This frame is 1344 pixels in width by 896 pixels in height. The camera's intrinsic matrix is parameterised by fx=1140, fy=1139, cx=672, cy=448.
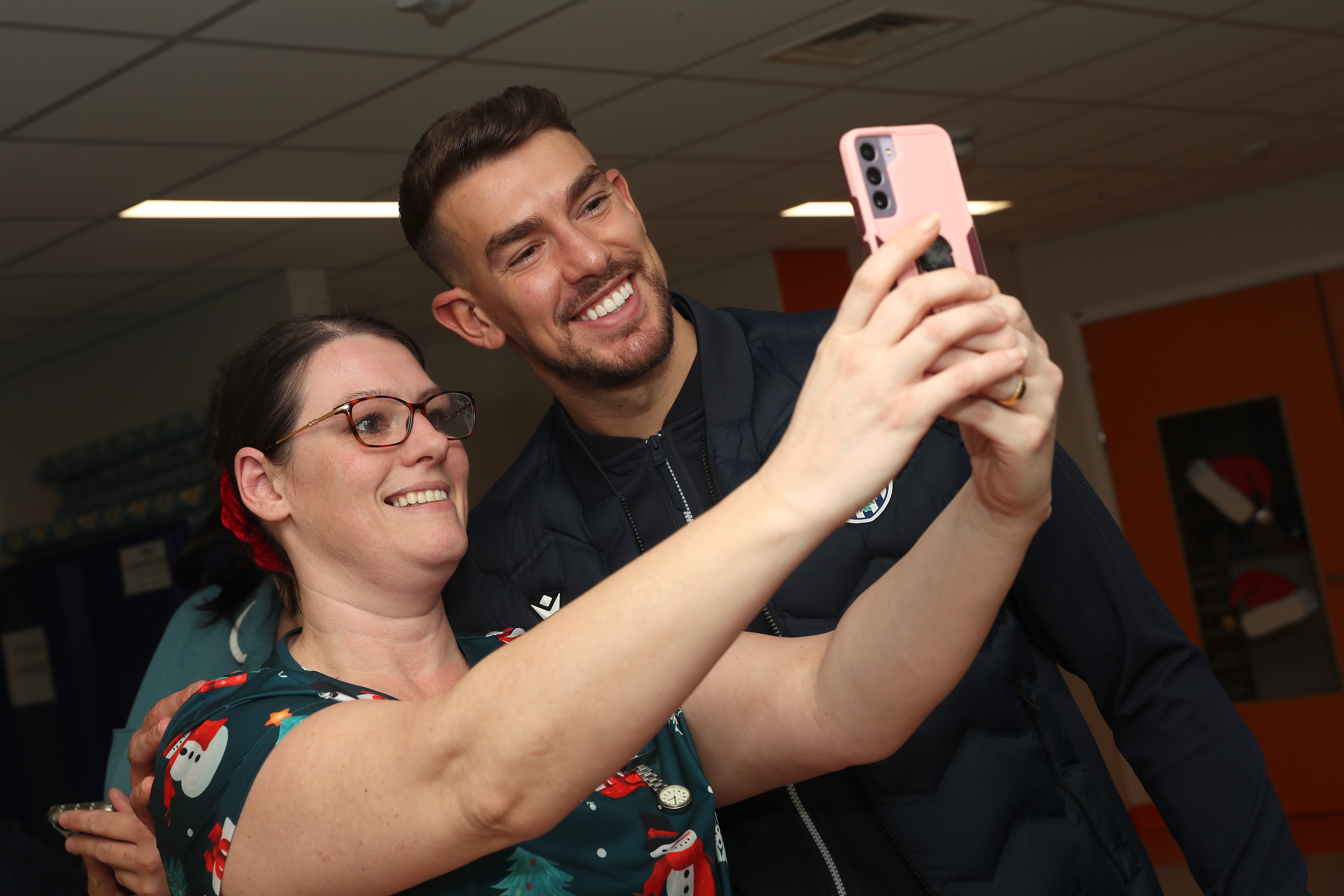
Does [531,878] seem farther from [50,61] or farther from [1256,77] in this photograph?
[1256,77]

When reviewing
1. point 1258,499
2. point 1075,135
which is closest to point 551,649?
point 1075,135

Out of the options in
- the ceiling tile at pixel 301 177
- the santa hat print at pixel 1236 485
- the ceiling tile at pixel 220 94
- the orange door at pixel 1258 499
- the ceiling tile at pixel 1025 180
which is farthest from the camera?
the santa hat print at pixel 1236 485

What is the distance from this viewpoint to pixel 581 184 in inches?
63.4

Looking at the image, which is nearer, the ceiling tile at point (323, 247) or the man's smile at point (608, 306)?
the man's smile at point (608, 306)

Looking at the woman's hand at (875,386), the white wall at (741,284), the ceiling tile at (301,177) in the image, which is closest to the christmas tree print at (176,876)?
the woman's hand at (875,386)

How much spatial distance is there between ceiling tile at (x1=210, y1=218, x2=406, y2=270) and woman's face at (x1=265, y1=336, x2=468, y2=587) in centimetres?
294

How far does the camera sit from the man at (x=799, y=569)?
1.24 m

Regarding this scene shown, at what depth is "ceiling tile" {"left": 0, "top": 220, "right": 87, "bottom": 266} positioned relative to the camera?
354 cm

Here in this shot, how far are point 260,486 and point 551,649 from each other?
66cm

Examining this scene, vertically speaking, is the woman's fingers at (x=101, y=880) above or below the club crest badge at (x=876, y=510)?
below

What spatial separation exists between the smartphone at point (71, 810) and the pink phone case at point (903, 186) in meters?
1.21

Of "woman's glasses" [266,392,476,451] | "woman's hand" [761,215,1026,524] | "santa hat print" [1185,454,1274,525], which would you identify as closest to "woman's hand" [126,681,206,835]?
"woman's glasses" [266,392,476,451]

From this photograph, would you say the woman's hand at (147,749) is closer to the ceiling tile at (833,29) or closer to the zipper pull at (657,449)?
the zipper pull at (657,449)

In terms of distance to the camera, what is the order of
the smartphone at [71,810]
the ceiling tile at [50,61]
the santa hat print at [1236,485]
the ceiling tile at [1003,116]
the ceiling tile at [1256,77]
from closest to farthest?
1. the smartphone at [71,810]
2. the ceiling tile at [50,61]
3. the ceiling tile at [1256,77]
4. the ceiling tile at [1003,116]
5. the santa hat print at [1236,485]
